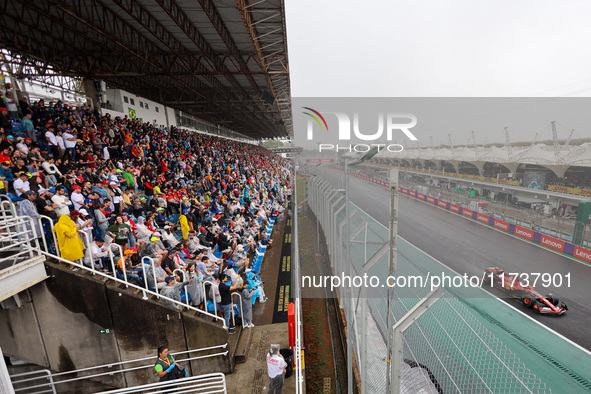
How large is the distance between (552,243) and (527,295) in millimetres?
10088

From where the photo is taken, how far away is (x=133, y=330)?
545 centimetres

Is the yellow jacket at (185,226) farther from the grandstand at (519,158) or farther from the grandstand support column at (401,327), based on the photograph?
the grandstand at (519,158)

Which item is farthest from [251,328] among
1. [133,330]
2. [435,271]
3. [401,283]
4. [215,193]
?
[435,271]

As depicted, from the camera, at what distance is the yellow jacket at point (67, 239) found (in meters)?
5.03

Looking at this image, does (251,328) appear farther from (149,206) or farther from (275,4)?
(275,4)

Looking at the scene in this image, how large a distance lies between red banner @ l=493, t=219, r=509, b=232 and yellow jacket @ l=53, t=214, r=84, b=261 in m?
24.5

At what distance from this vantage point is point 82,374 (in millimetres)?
5516

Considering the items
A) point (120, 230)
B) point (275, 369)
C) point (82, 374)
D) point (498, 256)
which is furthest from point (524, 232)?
point (82, 374)

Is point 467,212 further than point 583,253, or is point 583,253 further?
point 467,212

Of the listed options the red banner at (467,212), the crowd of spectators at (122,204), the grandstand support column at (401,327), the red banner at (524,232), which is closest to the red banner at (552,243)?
the red banner at (524,232)

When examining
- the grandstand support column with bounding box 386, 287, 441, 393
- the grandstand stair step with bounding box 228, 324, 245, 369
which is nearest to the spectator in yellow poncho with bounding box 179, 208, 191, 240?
the grandstand stair step with bounding box 228, 324, 245, 369

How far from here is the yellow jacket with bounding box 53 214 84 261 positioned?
198 inches

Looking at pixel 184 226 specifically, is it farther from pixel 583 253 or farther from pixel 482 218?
pixel 482 218

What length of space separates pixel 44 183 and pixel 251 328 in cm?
595
